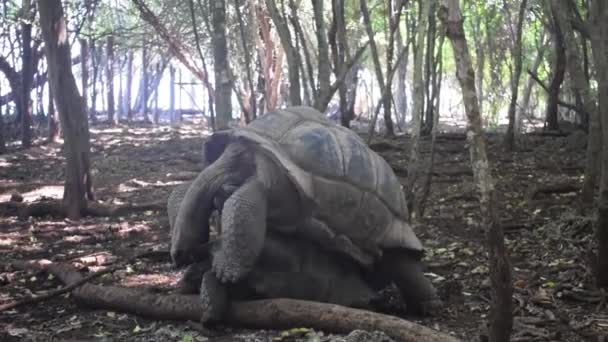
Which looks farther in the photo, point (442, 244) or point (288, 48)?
point (288, 48)

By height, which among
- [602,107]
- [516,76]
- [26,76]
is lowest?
[602,107]

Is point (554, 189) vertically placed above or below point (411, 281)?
above

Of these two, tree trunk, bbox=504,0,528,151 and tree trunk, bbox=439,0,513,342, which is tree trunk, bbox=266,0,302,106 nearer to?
tree trunk, bbox=439,0,513,342

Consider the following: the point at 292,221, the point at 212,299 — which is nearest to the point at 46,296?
the point at 212,299

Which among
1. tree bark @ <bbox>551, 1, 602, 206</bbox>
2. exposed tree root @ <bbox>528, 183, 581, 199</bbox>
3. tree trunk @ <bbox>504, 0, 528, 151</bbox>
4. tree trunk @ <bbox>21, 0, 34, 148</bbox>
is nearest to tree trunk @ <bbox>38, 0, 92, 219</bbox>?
exposed tree root @ <bbox>528, 183, 581, 199</bbox>

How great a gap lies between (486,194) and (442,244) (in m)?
3.88

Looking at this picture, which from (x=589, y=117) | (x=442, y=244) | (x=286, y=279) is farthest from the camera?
(x=442, y=244)

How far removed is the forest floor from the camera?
4.64m

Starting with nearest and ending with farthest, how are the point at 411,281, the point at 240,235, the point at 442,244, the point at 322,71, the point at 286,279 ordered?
the point at 240,235 → the point at 286,279 → the point at 411,281 → the point at 442,244 → the point at 322,71

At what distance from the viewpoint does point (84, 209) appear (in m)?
9.82

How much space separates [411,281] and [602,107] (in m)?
1.88

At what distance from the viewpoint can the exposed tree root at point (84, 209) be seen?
387 inches

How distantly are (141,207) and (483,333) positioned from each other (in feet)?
22.6

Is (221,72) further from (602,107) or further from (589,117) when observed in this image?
(602,107)
